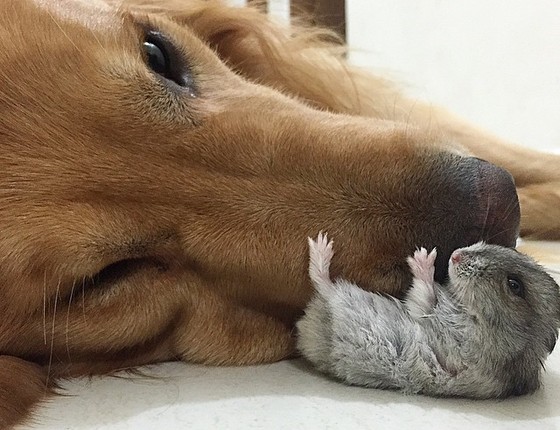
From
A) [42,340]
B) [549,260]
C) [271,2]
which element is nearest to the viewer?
[42,340]

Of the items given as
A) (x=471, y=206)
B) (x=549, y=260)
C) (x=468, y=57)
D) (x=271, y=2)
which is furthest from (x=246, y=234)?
(x=468, y=57)

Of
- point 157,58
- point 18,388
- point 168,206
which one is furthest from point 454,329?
point 157,58

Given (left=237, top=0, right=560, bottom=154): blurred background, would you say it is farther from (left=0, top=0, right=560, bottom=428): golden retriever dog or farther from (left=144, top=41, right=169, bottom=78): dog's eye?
(left=0, top=0, right=560, bottom=428): golden retriever dog

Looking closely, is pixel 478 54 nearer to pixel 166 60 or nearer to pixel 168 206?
pixel 166 60

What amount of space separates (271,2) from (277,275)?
1127 mm

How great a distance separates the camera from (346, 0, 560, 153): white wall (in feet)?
11.9

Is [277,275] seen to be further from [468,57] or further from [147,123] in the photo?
[468,57]

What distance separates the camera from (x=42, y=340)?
1.29 metres

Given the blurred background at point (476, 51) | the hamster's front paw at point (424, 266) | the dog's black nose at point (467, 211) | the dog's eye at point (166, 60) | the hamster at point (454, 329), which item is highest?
the dog's eye at point (166, 60)

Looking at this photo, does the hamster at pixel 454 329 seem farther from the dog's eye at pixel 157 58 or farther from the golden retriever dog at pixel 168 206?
the dog's eye at pixel 157 58

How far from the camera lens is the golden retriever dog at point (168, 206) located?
1184 millimetres

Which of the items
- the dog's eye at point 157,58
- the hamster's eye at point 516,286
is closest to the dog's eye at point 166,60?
the dog's eye at point 157,58

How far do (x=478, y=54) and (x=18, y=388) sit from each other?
9.99ft

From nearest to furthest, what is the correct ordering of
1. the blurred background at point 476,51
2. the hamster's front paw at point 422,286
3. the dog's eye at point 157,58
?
the hamster's front paw at point 422,286 → the dog's eye at point 157,58 → the blurred background at point 476,51
